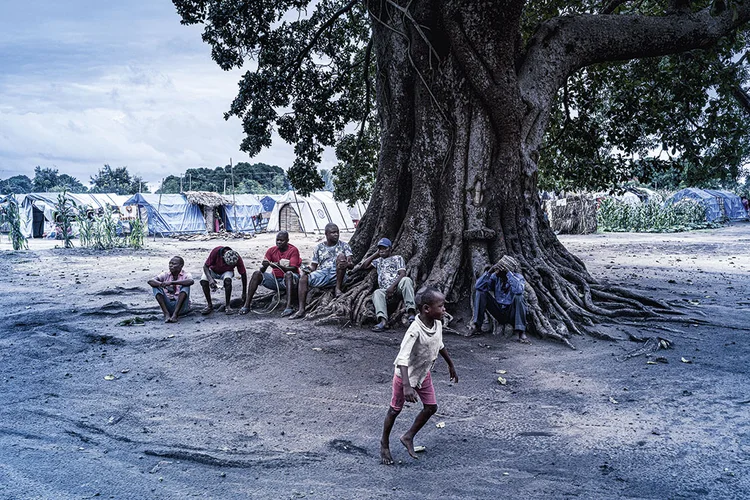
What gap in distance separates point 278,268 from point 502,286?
3593 mm

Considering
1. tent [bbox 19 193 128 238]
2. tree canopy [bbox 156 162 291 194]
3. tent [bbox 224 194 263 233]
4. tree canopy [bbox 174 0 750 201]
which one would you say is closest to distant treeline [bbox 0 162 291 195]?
tree canopy [bbox 156 162 291 194]

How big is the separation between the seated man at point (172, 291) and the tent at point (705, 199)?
36.9 metres

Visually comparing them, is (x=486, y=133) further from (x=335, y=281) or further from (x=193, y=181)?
(x=193, y=181)

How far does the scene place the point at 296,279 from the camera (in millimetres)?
8562

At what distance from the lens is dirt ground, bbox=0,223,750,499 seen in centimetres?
346

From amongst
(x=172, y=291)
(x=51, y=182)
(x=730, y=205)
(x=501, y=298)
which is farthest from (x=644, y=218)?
(x=51, y=182)

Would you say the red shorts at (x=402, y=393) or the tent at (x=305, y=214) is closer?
the red shorts at (x=402, y=393)

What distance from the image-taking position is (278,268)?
8.61m

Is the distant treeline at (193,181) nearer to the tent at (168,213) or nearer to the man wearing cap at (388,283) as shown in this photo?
the tent at (168,213)

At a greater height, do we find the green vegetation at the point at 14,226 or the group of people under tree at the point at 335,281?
the green vegetation at the point at 14,226

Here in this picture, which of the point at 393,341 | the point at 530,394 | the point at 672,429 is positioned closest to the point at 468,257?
the point at 393,341

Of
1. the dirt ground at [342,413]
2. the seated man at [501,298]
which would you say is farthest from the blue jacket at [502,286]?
the dirt ground at [342,413]

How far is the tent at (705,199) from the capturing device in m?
37.3

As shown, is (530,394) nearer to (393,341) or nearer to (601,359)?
(601,359)
